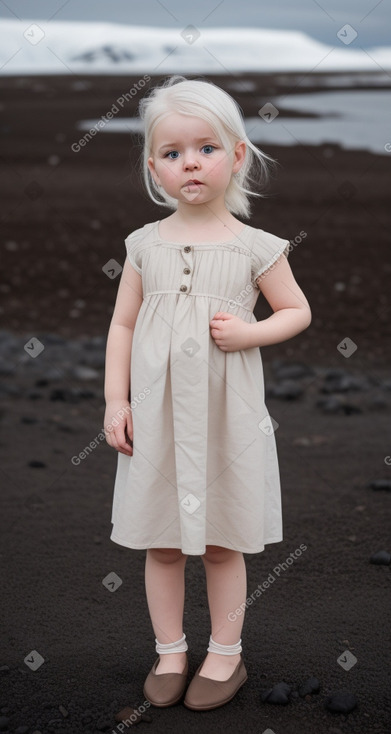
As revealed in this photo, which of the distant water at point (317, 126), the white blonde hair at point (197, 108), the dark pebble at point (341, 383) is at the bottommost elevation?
the dark pebble at point (341, 383)

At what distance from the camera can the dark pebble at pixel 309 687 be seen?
3.33m

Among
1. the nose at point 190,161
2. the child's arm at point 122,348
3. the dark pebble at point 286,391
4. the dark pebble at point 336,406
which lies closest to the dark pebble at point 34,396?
the dark pebble at point 286,391

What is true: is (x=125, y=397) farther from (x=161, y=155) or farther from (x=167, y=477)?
(x=161, y=155)

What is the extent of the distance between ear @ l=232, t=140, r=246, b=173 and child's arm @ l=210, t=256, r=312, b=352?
1.08 ft

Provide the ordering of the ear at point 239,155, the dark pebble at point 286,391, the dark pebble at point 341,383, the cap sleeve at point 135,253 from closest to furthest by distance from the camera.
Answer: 1. the ear at point 239,155
2. the cap sleeve at point 135,253
3. the dark pebble at point 286,391
4. the dark pebble at point 341,383

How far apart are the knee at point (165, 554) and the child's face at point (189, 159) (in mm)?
1180

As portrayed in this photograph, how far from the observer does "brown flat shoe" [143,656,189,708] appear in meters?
3.25

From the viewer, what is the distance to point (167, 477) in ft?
10.2

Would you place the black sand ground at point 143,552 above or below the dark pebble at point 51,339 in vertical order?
below

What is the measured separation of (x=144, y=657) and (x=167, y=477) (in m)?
0.88

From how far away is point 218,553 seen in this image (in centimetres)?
328

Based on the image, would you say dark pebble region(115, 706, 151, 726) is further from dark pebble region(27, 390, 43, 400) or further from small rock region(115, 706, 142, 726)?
dark pebble region(27, 390, 43, 400)

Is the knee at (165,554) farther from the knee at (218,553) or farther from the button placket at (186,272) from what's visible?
the button placket at (186,272)

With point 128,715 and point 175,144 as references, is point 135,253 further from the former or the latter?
point 128,715
